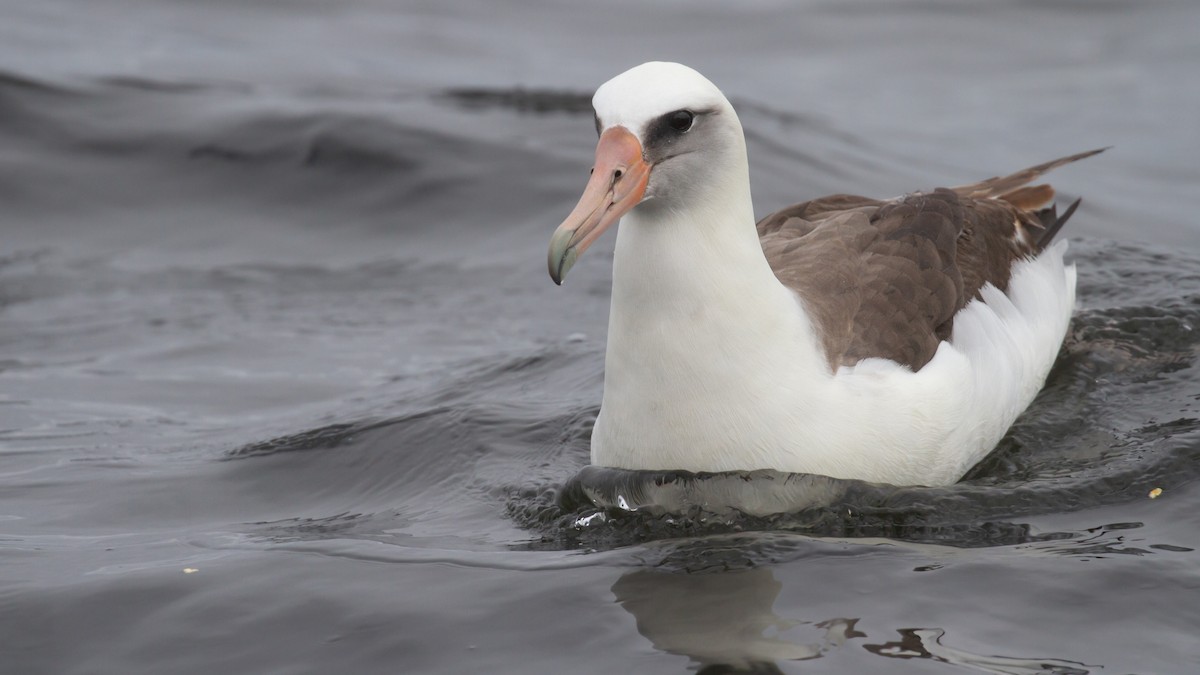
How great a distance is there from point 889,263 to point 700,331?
54.5 inches

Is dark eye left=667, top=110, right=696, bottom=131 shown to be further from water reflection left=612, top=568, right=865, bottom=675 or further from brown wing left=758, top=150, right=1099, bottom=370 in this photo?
water reflection left=612, top=568, right=865, bottom=675

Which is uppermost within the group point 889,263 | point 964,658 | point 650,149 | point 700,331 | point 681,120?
point 681,120

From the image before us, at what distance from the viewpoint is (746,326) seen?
637 centimetres

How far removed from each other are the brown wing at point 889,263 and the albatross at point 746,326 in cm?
1

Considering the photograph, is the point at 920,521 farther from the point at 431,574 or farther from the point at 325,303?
the point at 325,303

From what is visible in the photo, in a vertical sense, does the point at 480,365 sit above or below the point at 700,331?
below

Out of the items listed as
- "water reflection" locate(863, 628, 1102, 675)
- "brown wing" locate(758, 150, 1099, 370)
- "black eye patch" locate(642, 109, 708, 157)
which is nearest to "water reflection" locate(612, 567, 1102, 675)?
"water reflection" locate(863, 628, 1102, 675)

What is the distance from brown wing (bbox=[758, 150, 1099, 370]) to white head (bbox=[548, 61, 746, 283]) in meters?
0.93

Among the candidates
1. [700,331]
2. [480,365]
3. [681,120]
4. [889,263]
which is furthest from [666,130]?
[480,365]

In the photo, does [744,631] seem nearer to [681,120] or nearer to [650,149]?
[650,149]

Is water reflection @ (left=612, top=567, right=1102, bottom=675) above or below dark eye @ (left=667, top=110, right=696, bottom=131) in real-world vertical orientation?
below

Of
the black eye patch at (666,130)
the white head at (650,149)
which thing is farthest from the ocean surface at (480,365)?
the black eye patch at (666,130)

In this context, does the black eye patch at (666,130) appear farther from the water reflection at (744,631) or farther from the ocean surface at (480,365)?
the water reflection at (744,631)

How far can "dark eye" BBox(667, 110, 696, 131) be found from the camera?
6.00 meters
